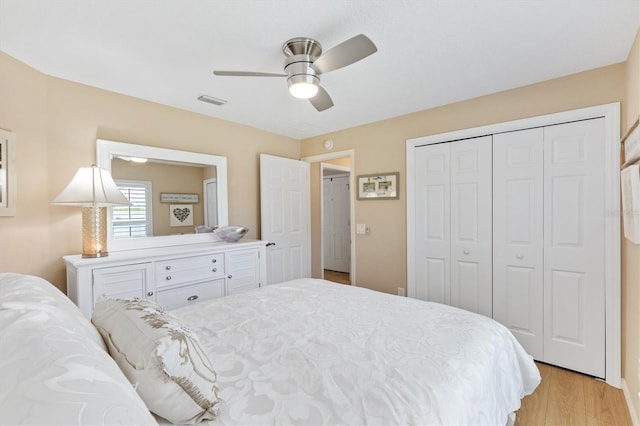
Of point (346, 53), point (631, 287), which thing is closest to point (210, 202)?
point (346, 53)

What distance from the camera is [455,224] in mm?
3002

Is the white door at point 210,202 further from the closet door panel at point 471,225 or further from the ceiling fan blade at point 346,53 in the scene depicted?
the closet door panel at point 471,225

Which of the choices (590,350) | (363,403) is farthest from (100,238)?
(590,350)

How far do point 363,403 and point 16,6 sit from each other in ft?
8.26

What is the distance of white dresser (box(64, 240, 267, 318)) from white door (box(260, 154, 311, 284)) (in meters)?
0.60

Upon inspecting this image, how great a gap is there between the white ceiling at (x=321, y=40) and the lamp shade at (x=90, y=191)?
0.79 meters

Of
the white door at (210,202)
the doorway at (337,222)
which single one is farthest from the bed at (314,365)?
the doorway at (337,222)

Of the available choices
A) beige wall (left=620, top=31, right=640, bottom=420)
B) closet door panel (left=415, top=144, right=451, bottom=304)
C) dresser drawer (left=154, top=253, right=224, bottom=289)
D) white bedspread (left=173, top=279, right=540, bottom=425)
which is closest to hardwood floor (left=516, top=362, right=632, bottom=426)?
beige wall (left=620, top=31, right=640, bottom=420)

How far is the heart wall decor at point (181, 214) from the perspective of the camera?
3062 millimetres

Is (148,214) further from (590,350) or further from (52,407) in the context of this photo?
(590,350)

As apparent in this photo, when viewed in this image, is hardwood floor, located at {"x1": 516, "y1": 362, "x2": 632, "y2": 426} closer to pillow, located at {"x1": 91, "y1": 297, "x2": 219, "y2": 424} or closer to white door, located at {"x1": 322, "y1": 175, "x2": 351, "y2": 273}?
pillow, located at {"x1": 91, "y1": 297, "x2": 219, "y2": 424}

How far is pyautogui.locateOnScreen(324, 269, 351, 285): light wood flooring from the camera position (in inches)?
221

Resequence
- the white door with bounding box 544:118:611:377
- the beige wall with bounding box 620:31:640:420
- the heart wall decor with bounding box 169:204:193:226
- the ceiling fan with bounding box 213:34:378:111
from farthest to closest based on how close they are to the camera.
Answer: the heart wall decor with bounding box 169:204:193:226 < the white door with bounding box 544:118:611:377 < the beige wall with bounding box 620:31:640:420 < the ceiling fan with bounding box 213:34:378:111

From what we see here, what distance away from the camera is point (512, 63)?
7.20 ft
